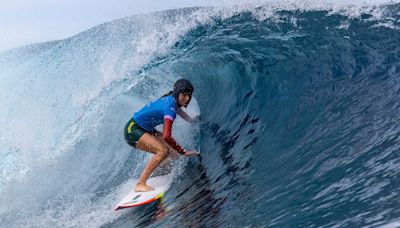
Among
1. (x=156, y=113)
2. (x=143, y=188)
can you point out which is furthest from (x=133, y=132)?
(x=143, y=188)

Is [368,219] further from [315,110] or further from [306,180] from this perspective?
[315,110]

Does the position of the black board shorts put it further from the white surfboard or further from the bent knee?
the white surfboard

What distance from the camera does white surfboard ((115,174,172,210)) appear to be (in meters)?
5.91

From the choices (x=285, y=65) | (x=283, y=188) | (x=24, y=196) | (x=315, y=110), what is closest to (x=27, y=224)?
(x=24, y=196)

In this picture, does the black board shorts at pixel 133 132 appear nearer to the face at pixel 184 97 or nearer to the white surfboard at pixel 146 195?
the white surfboard at pixel 146 195

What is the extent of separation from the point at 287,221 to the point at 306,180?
0.86m

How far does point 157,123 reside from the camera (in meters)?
6.18

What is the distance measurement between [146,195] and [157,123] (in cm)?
94

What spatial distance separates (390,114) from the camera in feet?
17.4

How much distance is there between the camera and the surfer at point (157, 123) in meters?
5.69

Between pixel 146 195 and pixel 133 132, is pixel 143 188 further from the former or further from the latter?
pixel 133 132

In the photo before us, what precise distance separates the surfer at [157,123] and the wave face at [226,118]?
1.46ft

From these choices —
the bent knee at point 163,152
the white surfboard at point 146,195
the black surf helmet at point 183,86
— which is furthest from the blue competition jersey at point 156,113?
the white surfboard at point 146,195

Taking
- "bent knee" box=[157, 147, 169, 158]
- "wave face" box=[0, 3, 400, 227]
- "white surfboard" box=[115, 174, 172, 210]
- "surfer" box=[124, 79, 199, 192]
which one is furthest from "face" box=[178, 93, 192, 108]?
"white surfboard" box=[115, 174, 172, 210]
